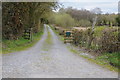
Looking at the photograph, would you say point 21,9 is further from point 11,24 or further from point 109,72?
point 109,72

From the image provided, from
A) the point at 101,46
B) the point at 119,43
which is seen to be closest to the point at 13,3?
the point at 101,46

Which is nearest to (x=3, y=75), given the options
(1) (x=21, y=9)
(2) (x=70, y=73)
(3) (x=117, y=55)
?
(2) (x=70, y=73)

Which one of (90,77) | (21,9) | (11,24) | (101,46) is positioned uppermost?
(21,9)

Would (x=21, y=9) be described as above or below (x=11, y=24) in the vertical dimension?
above

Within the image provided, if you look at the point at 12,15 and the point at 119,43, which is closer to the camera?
the point at 119,43

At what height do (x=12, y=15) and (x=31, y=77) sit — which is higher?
(x=12, y=15)

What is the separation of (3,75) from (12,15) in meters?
11.5

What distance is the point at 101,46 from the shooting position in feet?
36.4

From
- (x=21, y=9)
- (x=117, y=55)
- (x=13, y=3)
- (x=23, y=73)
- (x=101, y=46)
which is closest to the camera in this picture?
(x=23, y=73)

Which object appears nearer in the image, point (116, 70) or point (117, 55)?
point (116, 70)

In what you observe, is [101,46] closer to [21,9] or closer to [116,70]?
[116,70]

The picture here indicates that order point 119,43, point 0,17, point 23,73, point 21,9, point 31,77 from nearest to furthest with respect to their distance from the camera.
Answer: point 31,77, point 23,73, point 119,43, point 0,17, point 21,9

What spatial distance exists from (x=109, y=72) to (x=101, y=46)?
13.6 ft

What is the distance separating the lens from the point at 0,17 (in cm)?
1502
